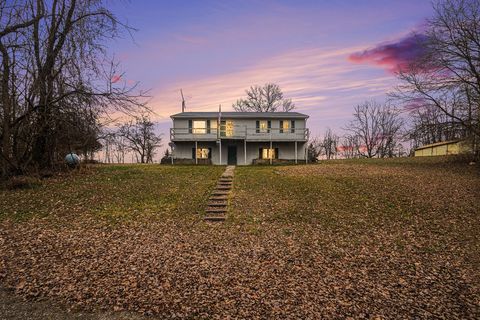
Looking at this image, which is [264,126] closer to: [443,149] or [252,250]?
[443,149]

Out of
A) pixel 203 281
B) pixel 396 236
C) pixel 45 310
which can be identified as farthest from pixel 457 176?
pixel 45 310

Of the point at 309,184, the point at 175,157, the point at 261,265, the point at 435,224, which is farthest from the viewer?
the point at 175,157

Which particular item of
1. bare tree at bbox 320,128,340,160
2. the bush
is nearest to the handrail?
the bush

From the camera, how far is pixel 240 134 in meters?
30.8

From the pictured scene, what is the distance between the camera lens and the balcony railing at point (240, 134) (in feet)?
98.4

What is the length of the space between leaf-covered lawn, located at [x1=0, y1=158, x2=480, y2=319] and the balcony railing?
599 inches

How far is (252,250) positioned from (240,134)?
23418 millimetres

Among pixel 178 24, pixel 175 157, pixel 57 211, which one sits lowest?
pixel 57 211

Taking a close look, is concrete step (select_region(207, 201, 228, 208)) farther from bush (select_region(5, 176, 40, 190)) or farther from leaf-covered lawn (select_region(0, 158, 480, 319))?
bush (select_region(5, 176, 40, 190))

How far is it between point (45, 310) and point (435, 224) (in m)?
11.7

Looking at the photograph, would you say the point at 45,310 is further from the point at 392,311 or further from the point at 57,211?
the point at 57,211

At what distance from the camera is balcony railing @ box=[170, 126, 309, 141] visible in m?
30.0

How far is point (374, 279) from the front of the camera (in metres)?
6.30

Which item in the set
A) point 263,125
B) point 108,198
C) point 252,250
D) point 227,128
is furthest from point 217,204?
point 263,125
